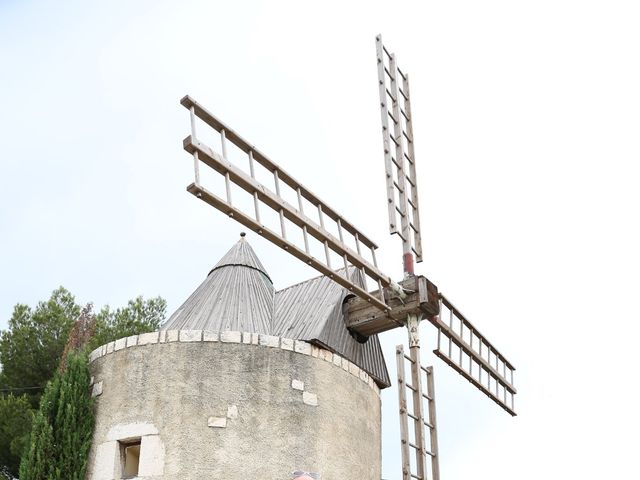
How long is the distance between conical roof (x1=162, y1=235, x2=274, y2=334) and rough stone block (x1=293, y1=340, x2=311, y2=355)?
0.83 metres

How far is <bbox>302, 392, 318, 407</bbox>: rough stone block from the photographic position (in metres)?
9.47

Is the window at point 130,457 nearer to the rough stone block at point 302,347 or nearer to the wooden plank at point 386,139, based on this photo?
the rough stone block at point 302,347

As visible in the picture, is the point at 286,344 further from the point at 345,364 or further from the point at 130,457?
the point at 130,457

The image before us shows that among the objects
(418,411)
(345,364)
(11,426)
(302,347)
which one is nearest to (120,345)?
(302,347)

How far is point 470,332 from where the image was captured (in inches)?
512

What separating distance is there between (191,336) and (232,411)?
36.8 inches

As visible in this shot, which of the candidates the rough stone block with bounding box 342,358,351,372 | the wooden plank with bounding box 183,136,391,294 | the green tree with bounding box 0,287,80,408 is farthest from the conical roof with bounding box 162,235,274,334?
the green tree with bounding box 0,287,80,408

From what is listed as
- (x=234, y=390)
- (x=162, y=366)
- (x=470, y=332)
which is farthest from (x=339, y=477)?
(x=470, y=332)

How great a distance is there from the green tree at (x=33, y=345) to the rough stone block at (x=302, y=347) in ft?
24.9

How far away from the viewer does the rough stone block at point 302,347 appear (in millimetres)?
9727

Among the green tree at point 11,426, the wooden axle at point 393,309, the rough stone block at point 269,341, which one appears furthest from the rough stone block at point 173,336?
the green tree at point 11,426

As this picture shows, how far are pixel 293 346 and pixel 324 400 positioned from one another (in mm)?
679

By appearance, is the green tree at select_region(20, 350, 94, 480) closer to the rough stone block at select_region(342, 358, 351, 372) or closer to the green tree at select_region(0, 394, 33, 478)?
the rough stone block at select_region(342, 358, 351, 372)

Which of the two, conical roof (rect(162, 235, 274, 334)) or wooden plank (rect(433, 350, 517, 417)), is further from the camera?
wooden plank (rect(433, 350, 517, 417))
